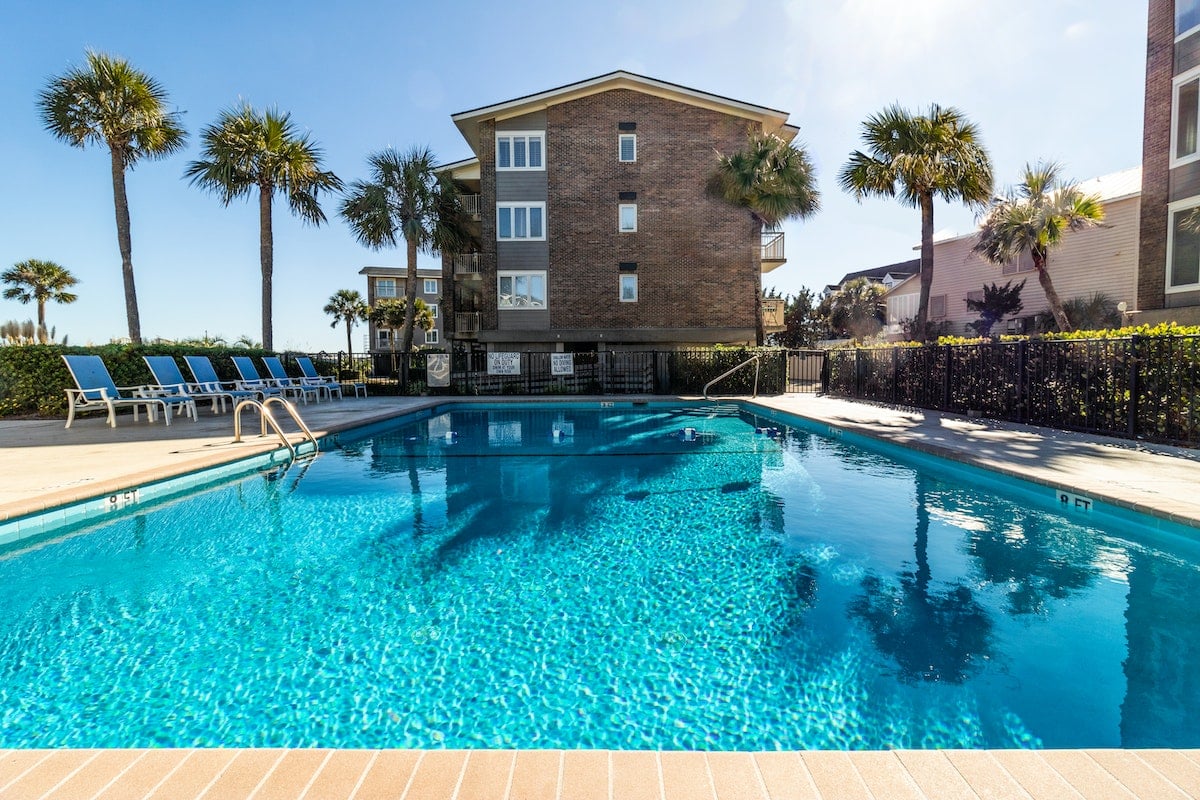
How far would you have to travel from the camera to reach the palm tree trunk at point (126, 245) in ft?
57.0

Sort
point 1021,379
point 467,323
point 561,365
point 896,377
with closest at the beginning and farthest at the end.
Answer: point 1021,379 → point 896,377 → point 561,365 → point 467,323

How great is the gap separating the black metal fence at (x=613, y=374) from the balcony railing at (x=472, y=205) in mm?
6234

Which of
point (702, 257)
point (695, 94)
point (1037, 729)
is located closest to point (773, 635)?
point (1037, 729)

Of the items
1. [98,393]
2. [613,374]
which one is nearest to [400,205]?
[613,374]

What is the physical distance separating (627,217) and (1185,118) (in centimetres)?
1604

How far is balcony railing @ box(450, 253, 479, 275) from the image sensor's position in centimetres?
2359

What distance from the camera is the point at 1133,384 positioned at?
816cm

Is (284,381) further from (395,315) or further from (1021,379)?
(395,315)

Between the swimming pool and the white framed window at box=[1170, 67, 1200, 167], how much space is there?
47.1 feet

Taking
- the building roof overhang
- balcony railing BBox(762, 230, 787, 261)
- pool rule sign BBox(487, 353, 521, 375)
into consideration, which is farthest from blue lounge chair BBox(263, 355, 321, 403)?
balcony railing BBox(762, 230, 787, 261)

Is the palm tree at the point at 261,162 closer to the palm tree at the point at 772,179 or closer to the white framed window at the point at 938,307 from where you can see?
the palm tree at the point at 772,179

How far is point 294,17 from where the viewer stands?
45.5 feet

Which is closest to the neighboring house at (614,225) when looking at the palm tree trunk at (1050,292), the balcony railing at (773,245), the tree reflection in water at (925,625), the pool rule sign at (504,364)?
the balcony railing at (773,245)

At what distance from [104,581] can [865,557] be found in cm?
578
